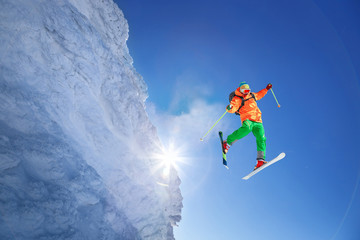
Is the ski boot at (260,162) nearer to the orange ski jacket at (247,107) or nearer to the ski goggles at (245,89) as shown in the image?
the orange ski jacket at (247,107)

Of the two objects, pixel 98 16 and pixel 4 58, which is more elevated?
pixel 98 16

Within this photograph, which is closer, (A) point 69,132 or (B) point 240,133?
(B) point 240,133

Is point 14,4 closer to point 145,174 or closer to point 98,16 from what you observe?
point 98,16

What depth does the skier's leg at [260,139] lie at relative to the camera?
7.54 meters

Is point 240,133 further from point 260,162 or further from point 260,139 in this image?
point 260,162

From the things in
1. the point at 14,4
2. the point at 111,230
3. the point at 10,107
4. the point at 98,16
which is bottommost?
the point at 111,230

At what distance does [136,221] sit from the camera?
1098 centimetres

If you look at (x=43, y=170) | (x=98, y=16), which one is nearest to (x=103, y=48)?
(x=98, y=16)

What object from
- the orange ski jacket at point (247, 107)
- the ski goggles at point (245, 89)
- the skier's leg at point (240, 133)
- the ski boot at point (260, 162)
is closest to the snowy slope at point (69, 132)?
the skier's leg at point (240, 133)

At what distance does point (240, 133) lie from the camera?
800 centimetres

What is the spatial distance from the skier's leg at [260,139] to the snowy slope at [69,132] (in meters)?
7.23

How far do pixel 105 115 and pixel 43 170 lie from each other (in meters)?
3.67

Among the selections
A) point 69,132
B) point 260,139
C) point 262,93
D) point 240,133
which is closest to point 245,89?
point 262,93

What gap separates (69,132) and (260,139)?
29.6 feet
